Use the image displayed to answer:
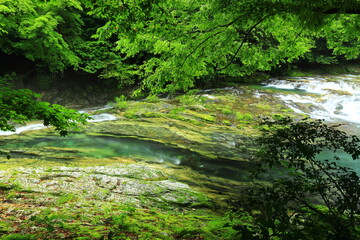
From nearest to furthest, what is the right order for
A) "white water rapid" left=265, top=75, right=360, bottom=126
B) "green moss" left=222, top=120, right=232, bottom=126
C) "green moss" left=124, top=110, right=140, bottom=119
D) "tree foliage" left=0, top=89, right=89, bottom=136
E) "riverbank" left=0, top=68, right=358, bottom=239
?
"riverbank" left=0, top=68, right=358, bottom=239 < "tree foliage" left=0, top=89, right=89, bottom=136 < "green moss" left=222, top=120, right=232, bottom=126 < "green moss" left=124, top=110, right=140, bottom=119 < "white water rapid" left=265, top=75, right=360, bottom=126

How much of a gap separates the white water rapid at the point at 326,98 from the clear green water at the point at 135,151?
27.2ft

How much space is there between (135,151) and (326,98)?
13180 mm

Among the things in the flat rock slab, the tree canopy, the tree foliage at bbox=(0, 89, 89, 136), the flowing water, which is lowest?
the flowing water

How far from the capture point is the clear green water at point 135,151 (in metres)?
6.21

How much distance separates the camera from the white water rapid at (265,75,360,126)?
41.0ft

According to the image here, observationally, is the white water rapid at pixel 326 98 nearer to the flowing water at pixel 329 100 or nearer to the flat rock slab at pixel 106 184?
the flowing water at pixel 329 100

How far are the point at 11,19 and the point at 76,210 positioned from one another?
490 inches

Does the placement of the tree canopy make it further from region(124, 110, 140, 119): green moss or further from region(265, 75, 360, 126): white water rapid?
region(265, 75, 360, 126): white water rapid

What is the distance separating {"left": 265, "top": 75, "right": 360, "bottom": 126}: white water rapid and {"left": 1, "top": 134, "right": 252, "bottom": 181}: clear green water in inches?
326

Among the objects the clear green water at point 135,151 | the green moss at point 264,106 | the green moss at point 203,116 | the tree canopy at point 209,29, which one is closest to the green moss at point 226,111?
the green moss at point 203,116

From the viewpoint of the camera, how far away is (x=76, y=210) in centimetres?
315

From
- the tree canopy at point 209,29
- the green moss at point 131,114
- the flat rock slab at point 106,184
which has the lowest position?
the green moss at point 131,114

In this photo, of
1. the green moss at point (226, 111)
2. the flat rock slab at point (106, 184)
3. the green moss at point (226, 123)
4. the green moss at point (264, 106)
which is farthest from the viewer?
the green moss at point (264, 106)

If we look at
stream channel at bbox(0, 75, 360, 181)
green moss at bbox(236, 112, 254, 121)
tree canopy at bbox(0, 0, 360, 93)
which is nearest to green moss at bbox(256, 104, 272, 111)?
green moss at bbox(236, 112, 254, 121)
